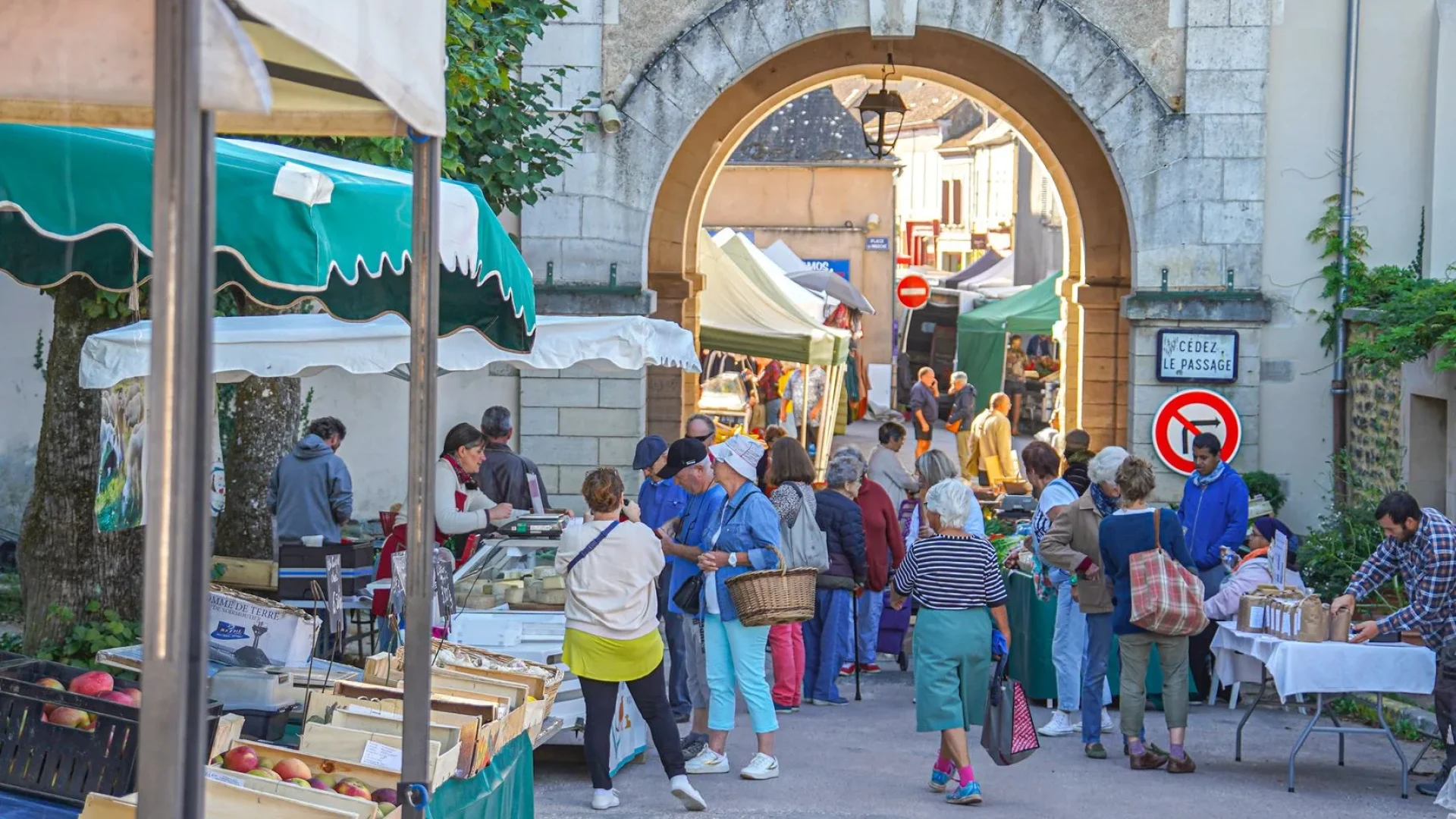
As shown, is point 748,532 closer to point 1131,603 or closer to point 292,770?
point 1131,603

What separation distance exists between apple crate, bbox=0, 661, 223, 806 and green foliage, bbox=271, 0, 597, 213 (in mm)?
5749

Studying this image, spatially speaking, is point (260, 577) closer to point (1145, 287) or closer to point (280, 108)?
point (280, 108)

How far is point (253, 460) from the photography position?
35.3 ft

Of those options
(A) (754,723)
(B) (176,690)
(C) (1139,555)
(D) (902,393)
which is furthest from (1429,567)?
(D) (902,393)

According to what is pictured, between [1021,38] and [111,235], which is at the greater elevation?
[1021,38]

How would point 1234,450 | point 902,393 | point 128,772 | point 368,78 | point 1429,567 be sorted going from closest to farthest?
1. point 368,78
2. point 128,772
3. point 1429,567
4. point 1234,450
5. point 902,393

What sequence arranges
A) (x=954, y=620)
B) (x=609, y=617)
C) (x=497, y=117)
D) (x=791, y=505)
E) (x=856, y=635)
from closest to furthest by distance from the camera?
(x=609, y=617) → (x=954, y=620) → (x=791, y=505) → (x=856, y=635) → (x=497, y=117)

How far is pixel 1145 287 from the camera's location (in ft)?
46.3

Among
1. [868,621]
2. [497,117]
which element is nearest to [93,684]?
[868,621]

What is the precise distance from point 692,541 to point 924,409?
15.7 m

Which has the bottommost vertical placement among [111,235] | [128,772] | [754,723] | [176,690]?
[754,723]

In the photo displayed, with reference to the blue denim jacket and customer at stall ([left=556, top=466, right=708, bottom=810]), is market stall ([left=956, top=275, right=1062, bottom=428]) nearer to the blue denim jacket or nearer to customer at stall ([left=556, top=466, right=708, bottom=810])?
the blue denim jacket

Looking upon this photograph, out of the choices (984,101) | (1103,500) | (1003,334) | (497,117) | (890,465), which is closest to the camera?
(1103,500)

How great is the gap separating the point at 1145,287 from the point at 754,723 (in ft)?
23.8
